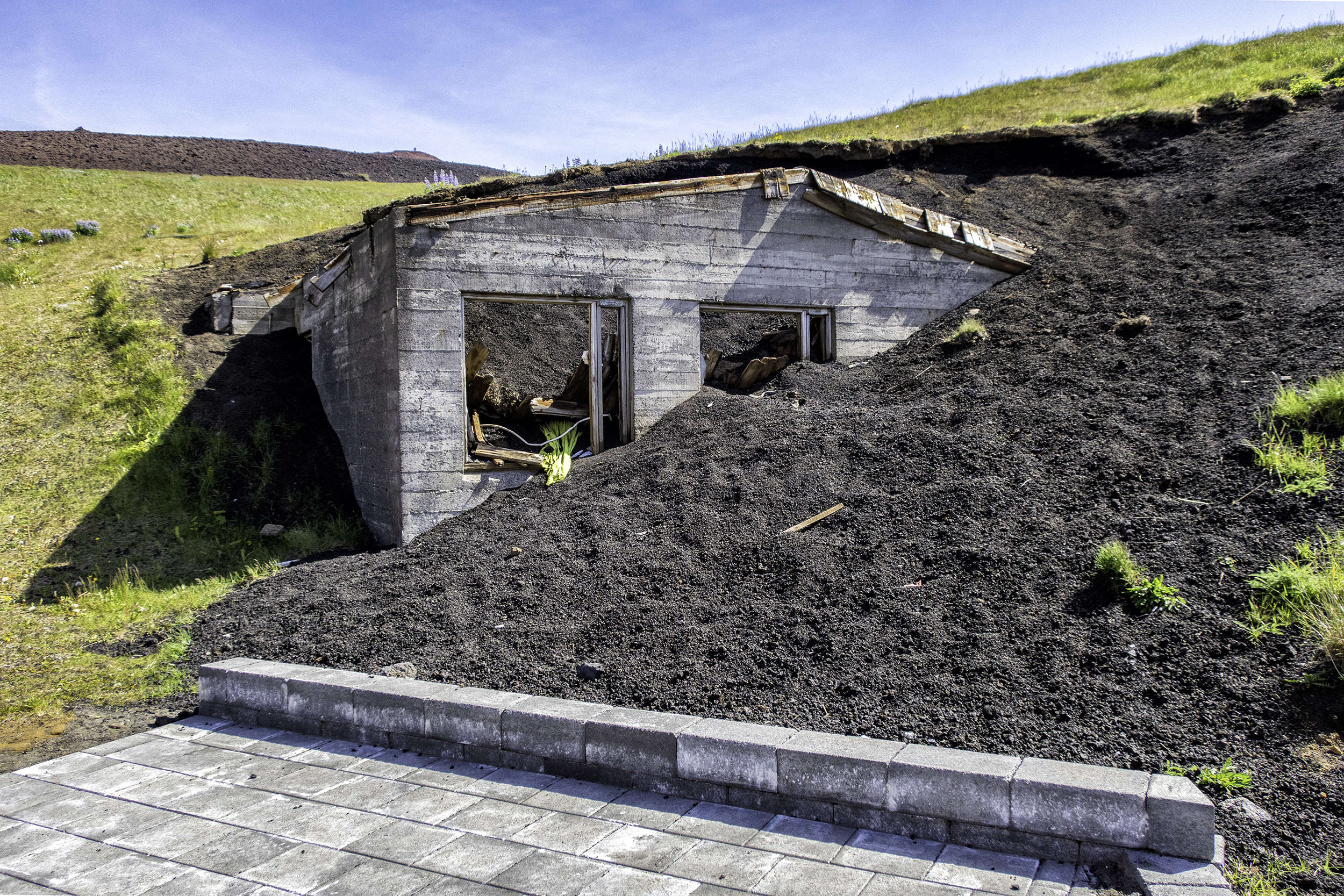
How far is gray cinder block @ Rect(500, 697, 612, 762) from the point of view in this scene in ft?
12.8

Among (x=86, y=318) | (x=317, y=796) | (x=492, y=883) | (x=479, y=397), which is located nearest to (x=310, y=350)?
(x=86, y=318)

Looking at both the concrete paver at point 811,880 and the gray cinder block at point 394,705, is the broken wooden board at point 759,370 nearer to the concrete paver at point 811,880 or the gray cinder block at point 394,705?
the gray cinder block at point 394,705

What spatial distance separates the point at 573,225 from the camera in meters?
8.42

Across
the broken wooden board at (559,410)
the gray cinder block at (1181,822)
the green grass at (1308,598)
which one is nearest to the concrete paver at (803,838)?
the gray cinder block at (1181,822)

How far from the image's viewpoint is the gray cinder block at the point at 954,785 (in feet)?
9.96

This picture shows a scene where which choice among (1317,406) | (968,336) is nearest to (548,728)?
(1317,406)

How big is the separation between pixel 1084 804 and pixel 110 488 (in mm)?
11641

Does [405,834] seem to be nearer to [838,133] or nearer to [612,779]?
[612,779]

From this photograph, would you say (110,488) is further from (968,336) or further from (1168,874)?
(1168,874)

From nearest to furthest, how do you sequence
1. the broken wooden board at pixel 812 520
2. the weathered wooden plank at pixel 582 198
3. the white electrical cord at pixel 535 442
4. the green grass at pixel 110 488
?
1. the broken wooden board at pixel 812 520
2. the green grass at pixel 110 488
3. the weathered wooden plank at pixel 582 198
4. the white electrical cord at pixel 535 442

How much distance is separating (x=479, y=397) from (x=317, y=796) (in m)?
5.87

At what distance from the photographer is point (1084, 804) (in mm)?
2891

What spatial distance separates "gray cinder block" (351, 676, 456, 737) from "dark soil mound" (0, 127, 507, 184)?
3039 cm

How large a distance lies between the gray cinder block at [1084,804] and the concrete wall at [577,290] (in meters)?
6.11
